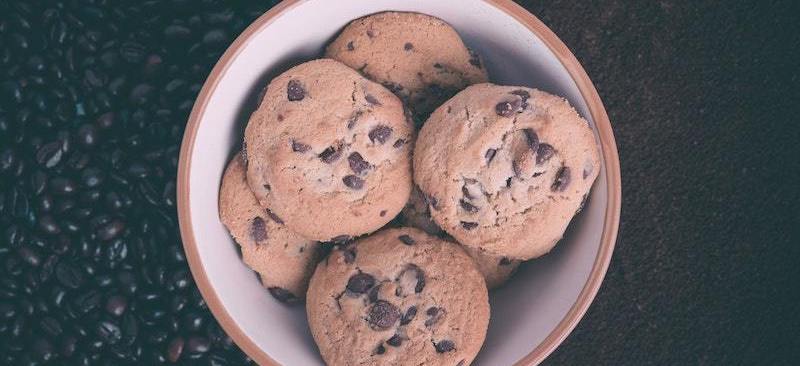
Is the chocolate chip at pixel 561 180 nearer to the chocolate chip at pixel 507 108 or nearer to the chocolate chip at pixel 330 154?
the chocolate chip at pixel 507 108

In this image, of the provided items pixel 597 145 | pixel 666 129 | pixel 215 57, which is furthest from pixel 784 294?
pixel 215 57

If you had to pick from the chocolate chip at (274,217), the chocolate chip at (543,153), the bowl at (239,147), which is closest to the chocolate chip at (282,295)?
the bowl at (239,147)

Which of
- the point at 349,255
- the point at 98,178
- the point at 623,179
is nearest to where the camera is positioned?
the point at 349,255

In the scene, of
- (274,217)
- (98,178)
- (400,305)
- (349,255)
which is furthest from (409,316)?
(98,178)

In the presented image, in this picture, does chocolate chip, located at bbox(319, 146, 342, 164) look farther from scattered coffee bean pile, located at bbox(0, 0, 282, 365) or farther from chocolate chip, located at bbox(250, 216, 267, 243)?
scattered coffee bean pile, located at bbox(0, 0, 282, 365)

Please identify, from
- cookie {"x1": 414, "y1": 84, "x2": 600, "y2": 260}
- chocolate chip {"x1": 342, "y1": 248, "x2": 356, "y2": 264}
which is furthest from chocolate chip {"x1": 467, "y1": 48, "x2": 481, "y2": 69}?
chocolate chip {"x1": 342, "y1": 248, "x2": 356, "y2": 264}

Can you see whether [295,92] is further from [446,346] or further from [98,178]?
[98,178]
